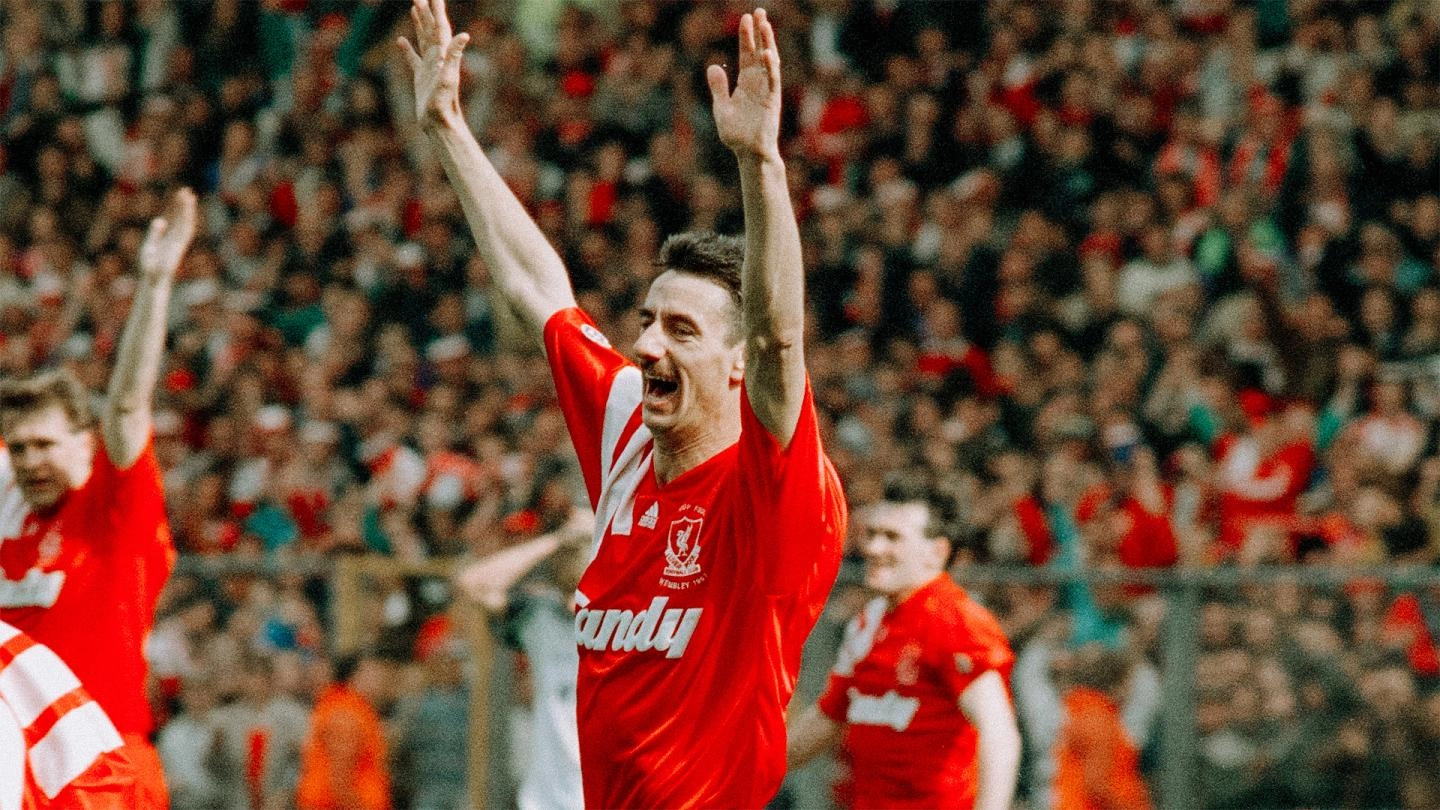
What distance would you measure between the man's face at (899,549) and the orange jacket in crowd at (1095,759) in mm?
2472

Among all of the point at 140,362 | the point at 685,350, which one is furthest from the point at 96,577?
the point at 685,350

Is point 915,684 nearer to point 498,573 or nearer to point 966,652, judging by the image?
point 966,652

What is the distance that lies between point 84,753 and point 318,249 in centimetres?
1159

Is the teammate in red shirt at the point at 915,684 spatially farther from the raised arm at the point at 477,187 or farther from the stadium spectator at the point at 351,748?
the stadium spectator at the point at 351,748

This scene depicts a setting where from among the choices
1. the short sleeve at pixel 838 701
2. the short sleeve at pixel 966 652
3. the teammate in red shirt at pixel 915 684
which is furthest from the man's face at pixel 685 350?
the short sleeve at pixel 838 701

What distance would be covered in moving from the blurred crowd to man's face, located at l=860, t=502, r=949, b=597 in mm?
2476

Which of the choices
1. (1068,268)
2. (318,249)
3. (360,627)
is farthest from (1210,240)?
(318,249)

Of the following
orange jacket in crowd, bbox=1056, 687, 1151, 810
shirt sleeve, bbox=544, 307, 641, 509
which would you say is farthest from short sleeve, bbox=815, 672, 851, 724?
orange jacket in crowd, bbox=1056, 687, 1151, 810

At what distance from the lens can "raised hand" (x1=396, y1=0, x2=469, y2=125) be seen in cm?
476

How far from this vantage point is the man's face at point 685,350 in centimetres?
419

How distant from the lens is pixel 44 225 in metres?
16.3

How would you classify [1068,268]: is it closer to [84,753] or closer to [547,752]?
[547,752]

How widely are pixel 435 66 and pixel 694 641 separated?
148cm

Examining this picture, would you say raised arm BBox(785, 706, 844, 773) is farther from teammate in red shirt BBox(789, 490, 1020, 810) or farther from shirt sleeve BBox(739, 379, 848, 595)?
shirt sleeve BBox(739, 379, 848, 595)
